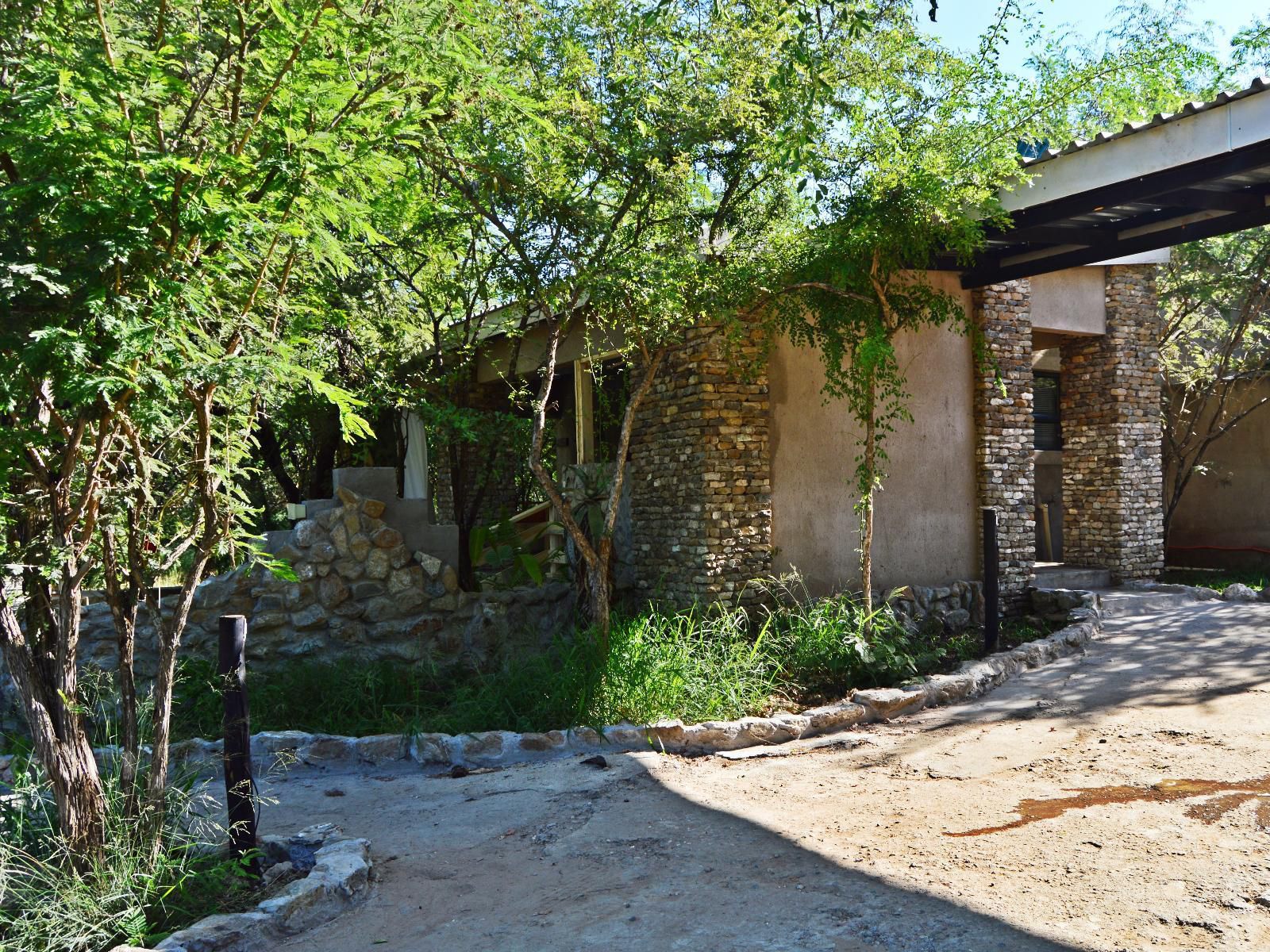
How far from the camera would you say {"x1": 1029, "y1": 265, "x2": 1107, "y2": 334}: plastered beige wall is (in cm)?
1163

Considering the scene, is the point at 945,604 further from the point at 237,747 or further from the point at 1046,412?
the point at 237,747

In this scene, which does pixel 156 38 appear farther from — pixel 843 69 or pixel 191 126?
pixel 843 69

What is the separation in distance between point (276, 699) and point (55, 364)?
4656 mm

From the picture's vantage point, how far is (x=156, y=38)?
164 inches

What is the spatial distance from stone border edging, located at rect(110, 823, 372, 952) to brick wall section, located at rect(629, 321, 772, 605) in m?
4.23

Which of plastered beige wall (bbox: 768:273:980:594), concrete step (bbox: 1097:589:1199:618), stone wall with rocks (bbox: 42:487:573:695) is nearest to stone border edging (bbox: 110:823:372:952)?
stone wall with rocks (bbox: 42:487:573:695)

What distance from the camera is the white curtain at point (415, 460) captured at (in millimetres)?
11641

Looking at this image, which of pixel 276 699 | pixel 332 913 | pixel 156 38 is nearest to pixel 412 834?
pixel 332 913

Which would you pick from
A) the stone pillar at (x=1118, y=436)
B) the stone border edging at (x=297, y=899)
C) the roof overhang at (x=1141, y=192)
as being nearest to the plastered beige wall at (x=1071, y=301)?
the stone pillar at (x=1118, y=436)

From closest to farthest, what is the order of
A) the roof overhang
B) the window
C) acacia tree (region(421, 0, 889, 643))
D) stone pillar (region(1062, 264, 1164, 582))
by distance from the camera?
1. the roof overhang
2. acacia tree (region(421, 0, 889, 643))
3. stone pillar (region(1062, 264, 1164, 582))
4. the window

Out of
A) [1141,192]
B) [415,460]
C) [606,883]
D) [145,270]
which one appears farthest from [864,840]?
[415,460]

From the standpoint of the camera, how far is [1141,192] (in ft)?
25.4

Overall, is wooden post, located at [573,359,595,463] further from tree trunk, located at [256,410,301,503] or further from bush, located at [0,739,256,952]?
bush, located at [0,739,256,952]

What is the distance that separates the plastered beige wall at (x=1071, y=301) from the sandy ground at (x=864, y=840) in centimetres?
534
